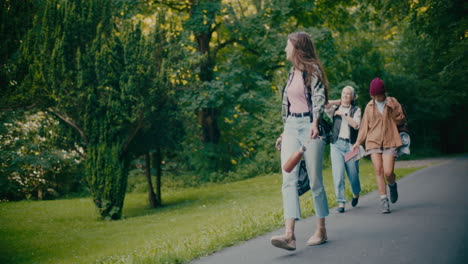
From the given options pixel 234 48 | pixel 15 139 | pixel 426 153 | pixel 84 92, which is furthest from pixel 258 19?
pixel 426 153

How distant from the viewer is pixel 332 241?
18.0 ft

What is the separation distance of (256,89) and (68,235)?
1369cm

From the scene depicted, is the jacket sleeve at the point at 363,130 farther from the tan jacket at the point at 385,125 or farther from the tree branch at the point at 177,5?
the tree branch at the point at 177,5

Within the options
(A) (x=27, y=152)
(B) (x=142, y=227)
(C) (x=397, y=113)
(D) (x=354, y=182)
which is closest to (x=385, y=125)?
(C) (x=397, y=113)

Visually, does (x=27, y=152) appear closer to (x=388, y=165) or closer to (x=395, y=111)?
(x=388, y=165)

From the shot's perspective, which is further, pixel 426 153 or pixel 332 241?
pixel 426 153

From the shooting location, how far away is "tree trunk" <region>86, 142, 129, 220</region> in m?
13.2

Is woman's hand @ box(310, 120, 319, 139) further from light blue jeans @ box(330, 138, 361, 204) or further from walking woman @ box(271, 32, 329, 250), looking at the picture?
light blue jeans @ box(330, 138, 361, 204)

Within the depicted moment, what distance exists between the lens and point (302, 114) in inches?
202

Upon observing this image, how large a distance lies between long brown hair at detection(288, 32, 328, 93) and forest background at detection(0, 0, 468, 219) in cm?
785

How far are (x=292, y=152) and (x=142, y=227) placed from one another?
727 cm

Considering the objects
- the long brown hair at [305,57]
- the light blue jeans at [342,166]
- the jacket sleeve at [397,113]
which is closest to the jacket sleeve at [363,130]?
the jacket sleeve at [397,113]

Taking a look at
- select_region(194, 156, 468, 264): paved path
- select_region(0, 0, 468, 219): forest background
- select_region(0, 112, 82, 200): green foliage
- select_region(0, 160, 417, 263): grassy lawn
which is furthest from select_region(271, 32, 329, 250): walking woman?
select_region(0, 0, 468, 219): forest background

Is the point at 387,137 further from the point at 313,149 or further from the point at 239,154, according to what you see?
the point at 239,154
